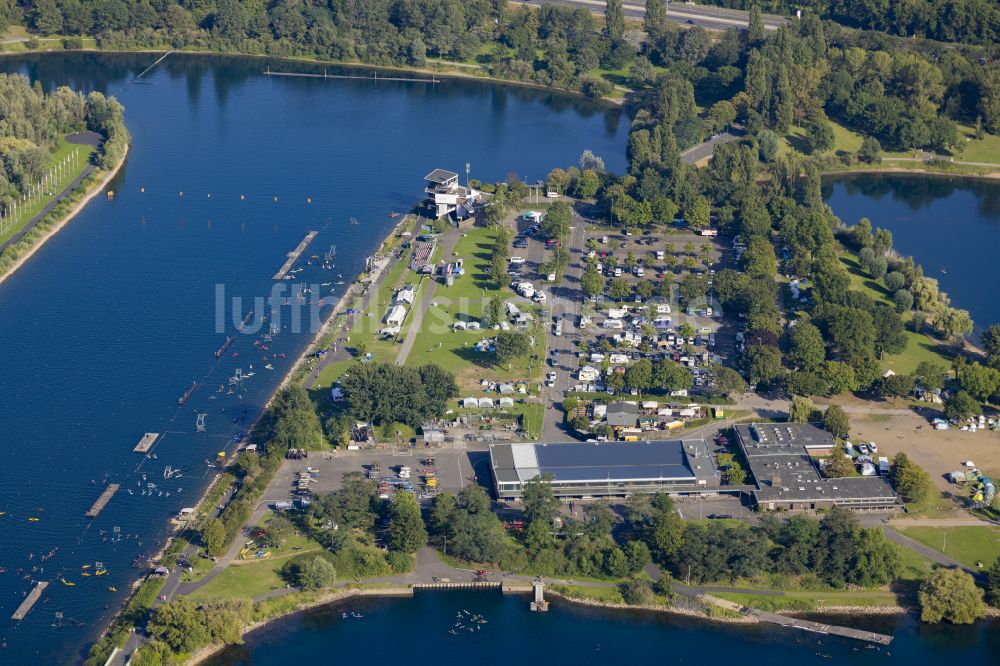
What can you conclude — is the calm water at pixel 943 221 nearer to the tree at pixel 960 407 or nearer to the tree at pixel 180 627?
the tree at pixel 960 407

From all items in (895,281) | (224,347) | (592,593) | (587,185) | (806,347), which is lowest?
(592,593)

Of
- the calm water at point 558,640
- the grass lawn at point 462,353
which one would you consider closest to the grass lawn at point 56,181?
the grass lawn at point 462,353

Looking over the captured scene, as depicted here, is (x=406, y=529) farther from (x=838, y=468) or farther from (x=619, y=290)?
(x=619, y=290)

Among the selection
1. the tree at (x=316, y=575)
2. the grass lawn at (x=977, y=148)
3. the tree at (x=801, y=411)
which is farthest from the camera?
the grass lawn at (x=977, y=148)

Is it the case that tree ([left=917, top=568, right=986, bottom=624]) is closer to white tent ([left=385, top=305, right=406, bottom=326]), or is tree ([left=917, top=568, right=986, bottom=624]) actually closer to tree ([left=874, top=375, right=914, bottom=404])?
tree ([left=874, top=375, right=914, bottom=404])

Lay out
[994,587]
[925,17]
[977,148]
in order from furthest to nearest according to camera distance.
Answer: [925,17] → [977,148] → [994,587]

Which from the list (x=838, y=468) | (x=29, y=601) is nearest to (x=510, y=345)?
(x=838, y=468)
